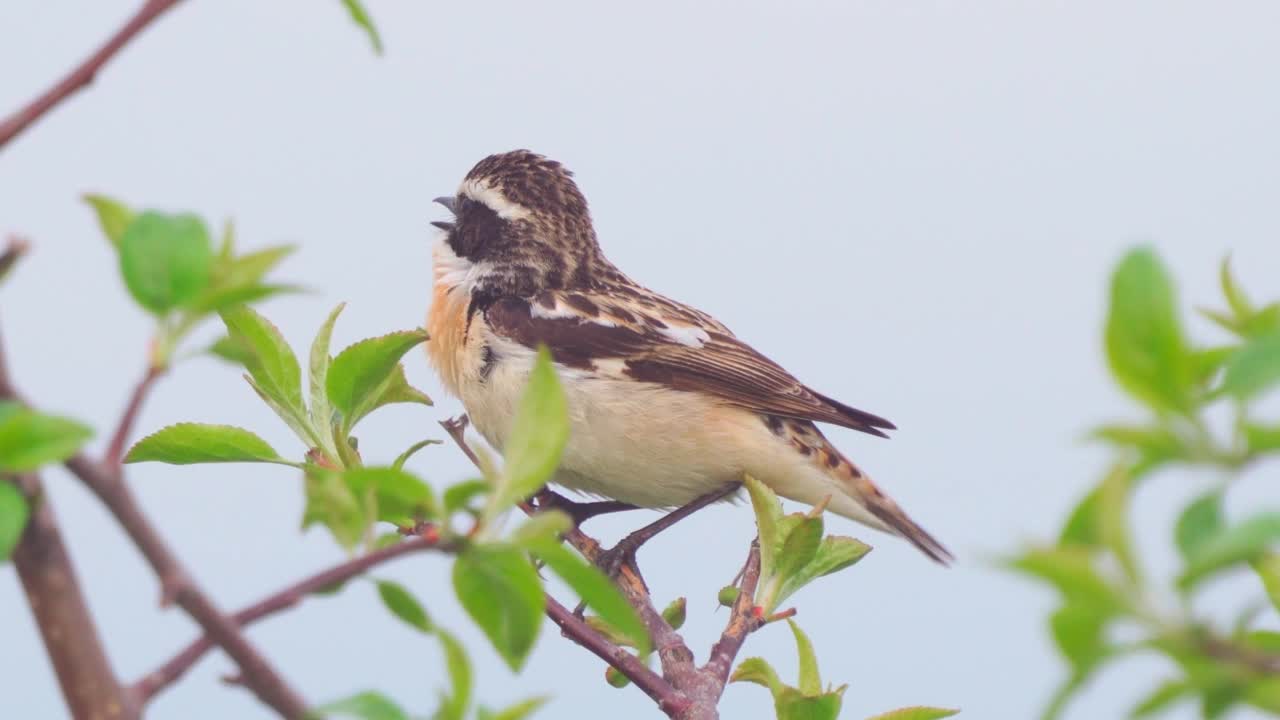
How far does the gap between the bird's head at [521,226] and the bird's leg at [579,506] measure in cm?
101

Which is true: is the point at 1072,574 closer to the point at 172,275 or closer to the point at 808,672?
the point at 172,275

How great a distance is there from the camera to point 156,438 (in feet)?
9.31

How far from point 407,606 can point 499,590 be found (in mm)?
219

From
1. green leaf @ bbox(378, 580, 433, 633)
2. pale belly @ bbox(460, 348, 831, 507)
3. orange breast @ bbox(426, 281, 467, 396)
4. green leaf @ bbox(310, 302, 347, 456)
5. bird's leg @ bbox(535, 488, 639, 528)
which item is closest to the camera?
green leaf @ bbox(378, 580, 433, 633)

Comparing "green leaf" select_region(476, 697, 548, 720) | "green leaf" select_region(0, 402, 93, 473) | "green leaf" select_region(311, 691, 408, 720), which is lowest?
"green leaf" select_region(476, 697, 548, 720)

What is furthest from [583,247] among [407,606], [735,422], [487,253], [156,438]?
[407,606]

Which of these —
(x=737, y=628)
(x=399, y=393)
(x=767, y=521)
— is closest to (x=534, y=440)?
(x=399, y=393)

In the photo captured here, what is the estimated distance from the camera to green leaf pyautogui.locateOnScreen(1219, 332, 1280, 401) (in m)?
1.24

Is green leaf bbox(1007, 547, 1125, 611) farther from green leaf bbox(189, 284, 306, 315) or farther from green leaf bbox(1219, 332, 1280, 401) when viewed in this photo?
green leaf bbox(189, 284, 306, 315)

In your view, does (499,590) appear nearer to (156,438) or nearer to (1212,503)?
(1212,503)

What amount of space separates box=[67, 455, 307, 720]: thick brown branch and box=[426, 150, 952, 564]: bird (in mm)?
4469

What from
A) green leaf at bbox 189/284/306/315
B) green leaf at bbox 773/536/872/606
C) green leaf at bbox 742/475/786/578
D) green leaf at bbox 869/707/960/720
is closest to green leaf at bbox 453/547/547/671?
green leaf at bbox 189/284/306/315

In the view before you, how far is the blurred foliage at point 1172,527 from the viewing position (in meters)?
1.19

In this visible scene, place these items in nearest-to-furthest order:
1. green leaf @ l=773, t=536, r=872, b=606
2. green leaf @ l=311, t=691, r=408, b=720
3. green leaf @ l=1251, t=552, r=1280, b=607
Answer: green leaf @ l=311, t=691, r=408, b=720 → green leaf @ l=1251, t=552, r=1280, b=607 → green leaf @ l=773, t=536, r=872, b=606
